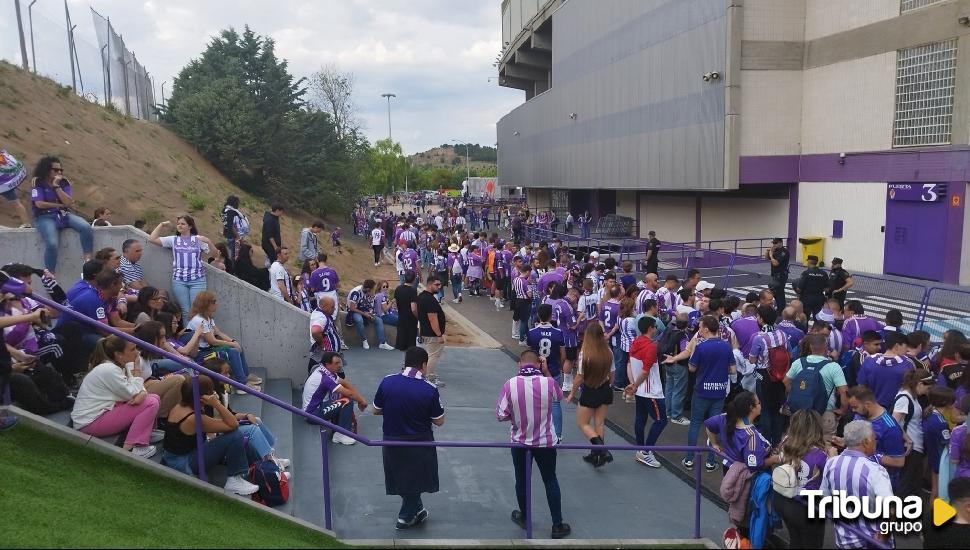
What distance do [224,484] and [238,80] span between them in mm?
31399

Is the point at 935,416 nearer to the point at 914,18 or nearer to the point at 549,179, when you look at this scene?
the point at 914,18

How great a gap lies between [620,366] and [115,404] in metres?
7.63

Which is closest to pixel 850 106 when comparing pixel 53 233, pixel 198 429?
pixel 53 233

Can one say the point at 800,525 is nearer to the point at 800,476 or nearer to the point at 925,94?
the point at 800,476

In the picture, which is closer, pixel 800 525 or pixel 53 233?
pixel 800 525

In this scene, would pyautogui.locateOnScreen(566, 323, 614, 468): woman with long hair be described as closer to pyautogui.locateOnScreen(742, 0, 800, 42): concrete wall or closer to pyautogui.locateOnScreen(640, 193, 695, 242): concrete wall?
pyautogui.locateOnScreen(742, 0, 800, 42): concrete wall

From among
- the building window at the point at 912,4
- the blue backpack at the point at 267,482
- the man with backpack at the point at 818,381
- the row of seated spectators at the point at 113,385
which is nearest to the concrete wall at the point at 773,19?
the building window at the point at 912,4

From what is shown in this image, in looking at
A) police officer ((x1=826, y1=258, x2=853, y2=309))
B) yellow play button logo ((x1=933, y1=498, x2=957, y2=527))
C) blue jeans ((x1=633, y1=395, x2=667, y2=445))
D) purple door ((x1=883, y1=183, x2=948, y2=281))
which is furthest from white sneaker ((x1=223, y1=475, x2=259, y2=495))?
purple door ((x1=883, y1=183, x2=948, y2=281))

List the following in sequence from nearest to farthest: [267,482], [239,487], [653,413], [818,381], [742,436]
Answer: [742,436]
[239,487]
[267,482]
[818,381]
[653,413]

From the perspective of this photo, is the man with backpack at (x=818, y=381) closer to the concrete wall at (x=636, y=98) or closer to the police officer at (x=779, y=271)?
the police officer at (x=779, y=271)

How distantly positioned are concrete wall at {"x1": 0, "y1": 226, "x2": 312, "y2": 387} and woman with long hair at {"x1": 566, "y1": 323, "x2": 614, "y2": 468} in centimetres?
488

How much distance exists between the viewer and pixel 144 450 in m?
5.95

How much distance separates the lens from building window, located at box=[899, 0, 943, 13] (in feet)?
61.6

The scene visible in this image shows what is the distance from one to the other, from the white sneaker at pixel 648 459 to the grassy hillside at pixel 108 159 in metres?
12.0
